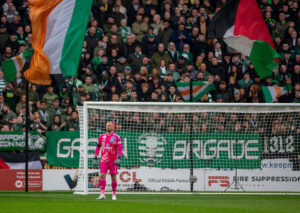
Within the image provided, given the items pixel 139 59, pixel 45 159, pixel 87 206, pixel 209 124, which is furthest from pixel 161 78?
pixel 87 206

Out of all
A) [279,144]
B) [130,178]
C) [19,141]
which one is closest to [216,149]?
[279,144]

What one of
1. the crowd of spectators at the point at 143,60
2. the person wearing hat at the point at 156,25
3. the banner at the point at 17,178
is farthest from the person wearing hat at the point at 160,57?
the banner at the point at 17,178

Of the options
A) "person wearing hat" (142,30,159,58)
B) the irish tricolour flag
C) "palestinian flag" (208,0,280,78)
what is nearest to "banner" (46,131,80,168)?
the irish tricolour flag

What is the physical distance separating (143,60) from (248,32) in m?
6.87

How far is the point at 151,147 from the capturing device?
18.5 meters

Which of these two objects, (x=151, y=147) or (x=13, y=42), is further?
(x=13, y=42)

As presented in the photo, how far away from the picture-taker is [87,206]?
40.2 feet

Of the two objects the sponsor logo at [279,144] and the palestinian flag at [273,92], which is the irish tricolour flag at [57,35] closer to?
the sponsor logo at [279,144]

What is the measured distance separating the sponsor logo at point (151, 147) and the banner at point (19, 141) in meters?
3.11

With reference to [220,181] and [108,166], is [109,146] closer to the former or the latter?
[108,166]

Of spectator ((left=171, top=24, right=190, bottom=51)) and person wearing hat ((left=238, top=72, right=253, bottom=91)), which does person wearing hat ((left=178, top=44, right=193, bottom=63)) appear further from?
person wearing hat ((left=238, top=72, right=253, bottom=91))

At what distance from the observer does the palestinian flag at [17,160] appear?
1864cm

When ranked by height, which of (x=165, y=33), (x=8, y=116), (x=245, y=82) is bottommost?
(x=8, y=116)

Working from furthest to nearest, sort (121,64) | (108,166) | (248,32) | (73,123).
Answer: (121,64) < (73,123) < (108,166) < (248,32)
